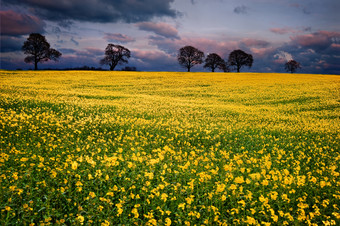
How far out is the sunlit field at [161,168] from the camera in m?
4.21

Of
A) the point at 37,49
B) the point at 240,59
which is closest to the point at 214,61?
the point at 240,59

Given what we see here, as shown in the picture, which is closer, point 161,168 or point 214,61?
point 161,168

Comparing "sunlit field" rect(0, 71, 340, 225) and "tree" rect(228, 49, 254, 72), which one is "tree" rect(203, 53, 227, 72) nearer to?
"tree" rect(228, 49, 254, 72)

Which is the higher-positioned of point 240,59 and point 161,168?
point 240,59

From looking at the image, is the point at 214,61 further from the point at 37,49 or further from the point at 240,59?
the point at 37,49

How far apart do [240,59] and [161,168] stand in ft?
287

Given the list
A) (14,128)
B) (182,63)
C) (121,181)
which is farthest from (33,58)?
(121,181)

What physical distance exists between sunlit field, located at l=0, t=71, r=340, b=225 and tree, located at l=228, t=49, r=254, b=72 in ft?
208

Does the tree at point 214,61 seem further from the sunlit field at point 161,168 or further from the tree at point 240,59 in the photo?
the sunlit field at point 161,168

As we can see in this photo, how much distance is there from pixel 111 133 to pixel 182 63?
73.9 meters

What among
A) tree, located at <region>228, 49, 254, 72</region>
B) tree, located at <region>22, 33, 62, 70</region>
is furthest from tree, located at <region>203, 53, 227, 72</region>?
tree, located at <region>22, 33, 62, 70</region>

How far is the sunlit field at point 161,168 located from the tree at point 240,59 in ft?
208

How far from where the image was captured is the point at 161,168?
5719 mm

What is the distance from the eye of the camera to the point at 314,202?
5.41m
